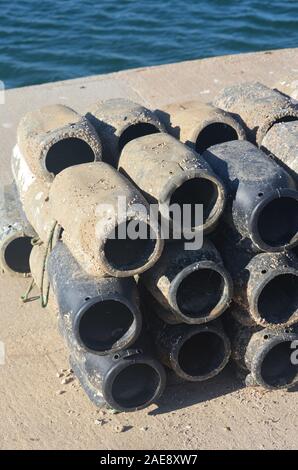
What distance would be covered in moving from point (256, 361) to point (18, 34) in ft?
38.9

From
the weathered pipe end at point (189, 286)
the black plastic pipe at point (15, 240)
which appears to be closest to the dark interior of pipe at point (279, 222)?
the weathered pipe end at point (189, 286)

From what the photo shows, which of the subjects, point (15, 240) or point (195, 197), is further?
point (15, 240)

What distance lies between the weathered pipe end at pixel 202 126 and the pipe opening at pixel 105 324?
136 centimetres

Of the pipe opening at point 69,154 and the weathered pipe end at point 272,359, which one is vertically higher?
the pipe opening at point 69,154

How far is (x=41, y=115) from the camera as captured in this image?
5.68 metres

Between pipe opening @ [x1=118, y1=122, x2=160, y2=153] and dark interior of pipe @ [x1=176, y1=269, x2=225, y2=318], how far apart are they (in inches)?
49.4

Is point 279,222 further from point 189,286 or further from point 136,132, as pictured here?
point 136,132

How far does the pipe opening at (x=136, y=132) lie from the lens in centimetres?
558

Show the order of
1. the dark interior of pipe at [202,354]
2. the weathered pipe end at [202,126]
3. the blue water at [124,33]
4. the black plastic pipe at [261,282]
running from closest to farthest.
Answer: the black plastic pipe at [261,282] < the dark interior of pipe at [202,354] < the weathered pipe end at [202,126] < the blue water at [124,33]

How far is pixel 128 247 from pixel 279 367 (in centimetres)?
121

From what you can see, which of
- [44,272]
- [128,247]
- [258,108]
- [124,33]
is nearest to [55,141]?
[44,272]

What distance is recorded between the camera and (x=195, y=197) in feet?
15.9

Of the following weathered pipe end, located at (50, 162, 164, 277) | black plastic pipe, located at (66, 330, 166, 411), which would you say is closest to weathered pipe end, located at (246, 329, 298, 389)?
black plastic pipe, located at (66, 330, 166, 411)

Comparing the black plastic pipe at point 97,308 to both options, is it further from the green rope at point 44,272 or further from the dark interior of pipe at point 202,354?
the dark interior of pipe at point 202,354
